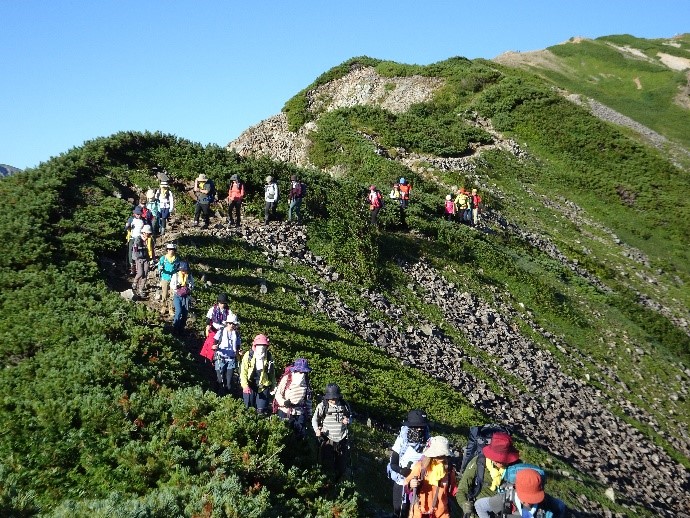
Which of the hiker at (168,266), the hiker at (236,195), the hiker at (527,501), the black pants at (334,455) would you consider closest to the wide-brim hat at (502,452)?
the hiker at (527,501)

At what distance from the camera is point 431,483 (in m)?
8.83

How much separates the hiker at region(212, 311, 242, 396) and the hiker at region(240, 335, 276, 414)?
140cm

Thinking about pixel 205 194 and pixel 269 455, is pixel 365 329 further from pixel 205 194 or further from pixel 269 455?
pixel 269 455

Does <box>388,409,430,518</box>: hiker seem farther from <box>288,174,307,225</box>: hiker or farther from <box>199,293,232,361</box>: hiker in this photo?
<box>288,174,307,225</box>: hiker

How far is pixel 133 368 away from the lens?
11836 mm

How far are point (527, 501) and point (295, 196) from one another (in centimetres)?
2142

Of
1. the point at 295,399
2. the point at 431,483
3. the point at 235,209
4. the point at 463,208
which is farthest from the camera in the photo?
the point at 463,208

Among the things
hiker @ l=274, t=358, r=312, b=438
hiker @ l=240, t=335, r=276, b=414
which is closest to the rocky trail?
hiker @ l=240, t=335, r=276, b=414

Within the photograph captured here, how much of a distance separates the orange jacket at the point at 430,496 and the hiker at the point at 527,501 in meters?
1.03

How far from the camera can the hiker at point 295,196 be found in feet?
89.9

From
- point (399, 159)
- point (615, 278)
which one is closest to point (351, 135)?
point (399, 159)

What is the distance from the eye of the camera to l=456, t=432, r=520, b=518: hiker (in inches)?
325

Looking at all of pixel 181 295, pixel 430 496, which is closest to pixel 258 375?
pixel 181 295

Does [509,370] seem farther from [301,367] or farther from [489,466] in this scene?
[489,466]
